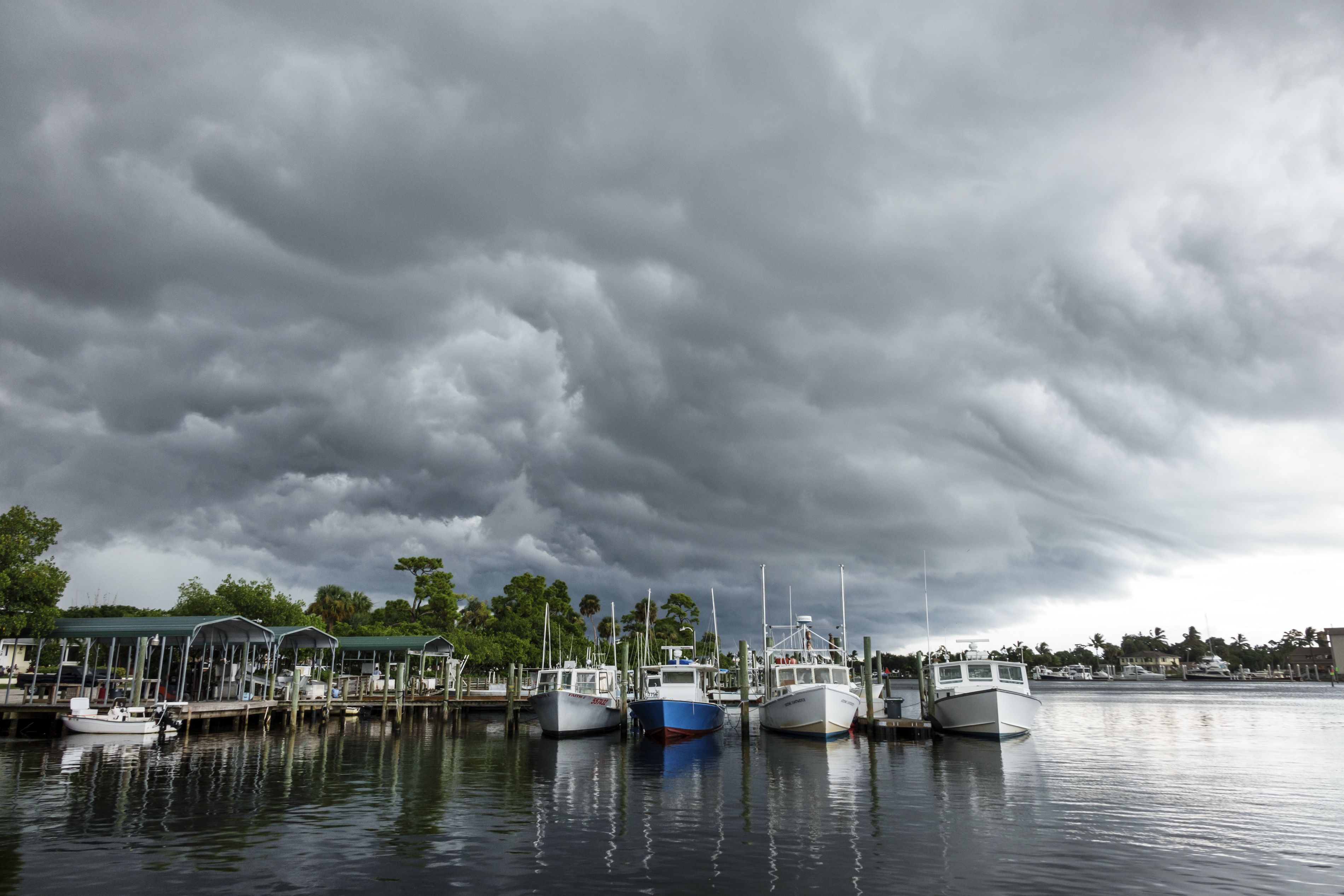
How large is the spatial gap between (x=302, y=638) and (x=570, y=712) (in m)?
23.8

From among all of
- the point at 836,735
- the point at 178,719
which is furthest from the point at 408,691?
the point at 836,735

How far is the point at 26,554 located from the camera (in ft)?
148

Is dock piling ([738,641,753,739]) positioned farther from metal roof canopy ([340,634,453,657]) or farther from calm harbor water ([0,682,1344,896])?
metal roof canopy ([340,634,453,657])

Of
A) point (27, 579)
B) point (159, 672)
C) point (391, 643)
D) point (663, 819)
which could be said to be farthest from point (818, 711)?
point (27, 579)

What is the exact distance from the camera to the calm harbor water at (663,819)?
49.2 feet

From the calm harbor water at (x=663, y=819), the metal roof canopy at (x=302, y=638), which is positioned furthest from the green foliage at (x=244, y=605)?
the calm harbor water at (x=663, y=819)

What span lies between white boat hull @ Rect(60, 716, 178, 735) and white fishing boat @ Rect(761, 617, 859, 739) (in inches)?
1285

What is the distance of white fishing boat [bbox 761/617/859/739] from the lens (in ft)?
137

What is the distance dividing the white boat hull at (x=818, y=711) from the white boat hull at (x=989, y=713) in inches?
198

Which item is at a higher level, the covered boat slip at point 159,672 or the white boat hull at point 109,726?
the covered boat slip at point 159,672

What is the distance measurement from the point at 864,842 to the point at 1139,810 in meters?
10.2

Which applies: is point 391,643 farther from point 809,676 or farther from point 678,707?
point 809,676

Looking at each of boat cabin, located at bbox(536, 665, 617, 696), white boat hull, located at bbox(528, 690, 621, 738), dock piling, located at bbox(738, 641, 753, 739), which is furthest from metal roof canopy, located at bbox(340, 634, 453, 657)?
dock piling, located at bbox(738, 641, 753, 739)

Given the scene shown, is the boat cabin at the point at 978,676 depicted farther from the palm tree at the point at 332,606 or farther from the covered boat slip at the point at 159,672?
the palm tree at the point at 332,606
